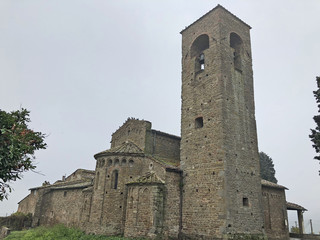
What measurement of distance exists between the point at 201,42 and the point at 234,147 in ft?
33.0

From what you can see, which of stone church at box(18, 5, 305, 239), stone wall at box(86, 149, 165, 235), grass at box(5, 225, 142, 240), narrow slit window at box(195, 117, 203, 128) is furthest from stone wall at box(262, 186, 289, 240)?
grass at box(5, 225, 142, 240)

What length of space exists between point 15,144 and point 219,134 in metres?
12.8

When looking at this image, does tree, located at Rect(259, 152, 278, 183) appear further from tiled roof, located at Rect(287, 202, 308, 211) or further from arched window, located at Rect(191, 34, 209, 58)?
arched window, located at Rect(191, 34, 209, 58)

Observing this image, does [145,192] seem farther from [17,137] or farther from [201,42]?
[201,42]

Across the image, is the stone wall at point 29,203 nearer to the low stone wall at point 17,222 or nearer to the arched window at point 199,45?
the low stone wall at point 17,222

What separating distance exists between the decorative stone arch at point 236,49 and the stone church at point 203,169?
84 mm

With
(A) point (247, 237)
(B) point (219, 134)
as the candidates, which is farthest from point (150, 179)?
(A) point (247, 237)

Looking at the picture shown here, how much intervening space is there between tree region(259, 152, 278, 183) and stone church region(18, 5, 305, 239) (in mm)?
→ 16406

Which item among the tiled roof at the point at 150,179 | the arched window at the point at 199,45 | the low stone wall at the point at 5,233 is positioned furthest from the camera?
the low stone wall at the point at 5,233

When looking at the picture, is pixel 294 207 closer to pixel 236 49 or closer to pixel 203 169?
pixel 203 169

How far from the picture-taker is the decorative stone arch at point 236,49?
2157 cm

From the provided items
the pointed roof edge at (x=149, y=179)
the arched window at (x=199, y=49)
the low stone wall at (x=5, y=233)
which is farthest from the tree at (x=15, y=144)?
the low stone wall at (x=5, y=233)

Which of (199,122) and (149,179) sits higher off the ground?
(199,122)

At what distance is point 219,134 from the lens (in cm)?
1800
